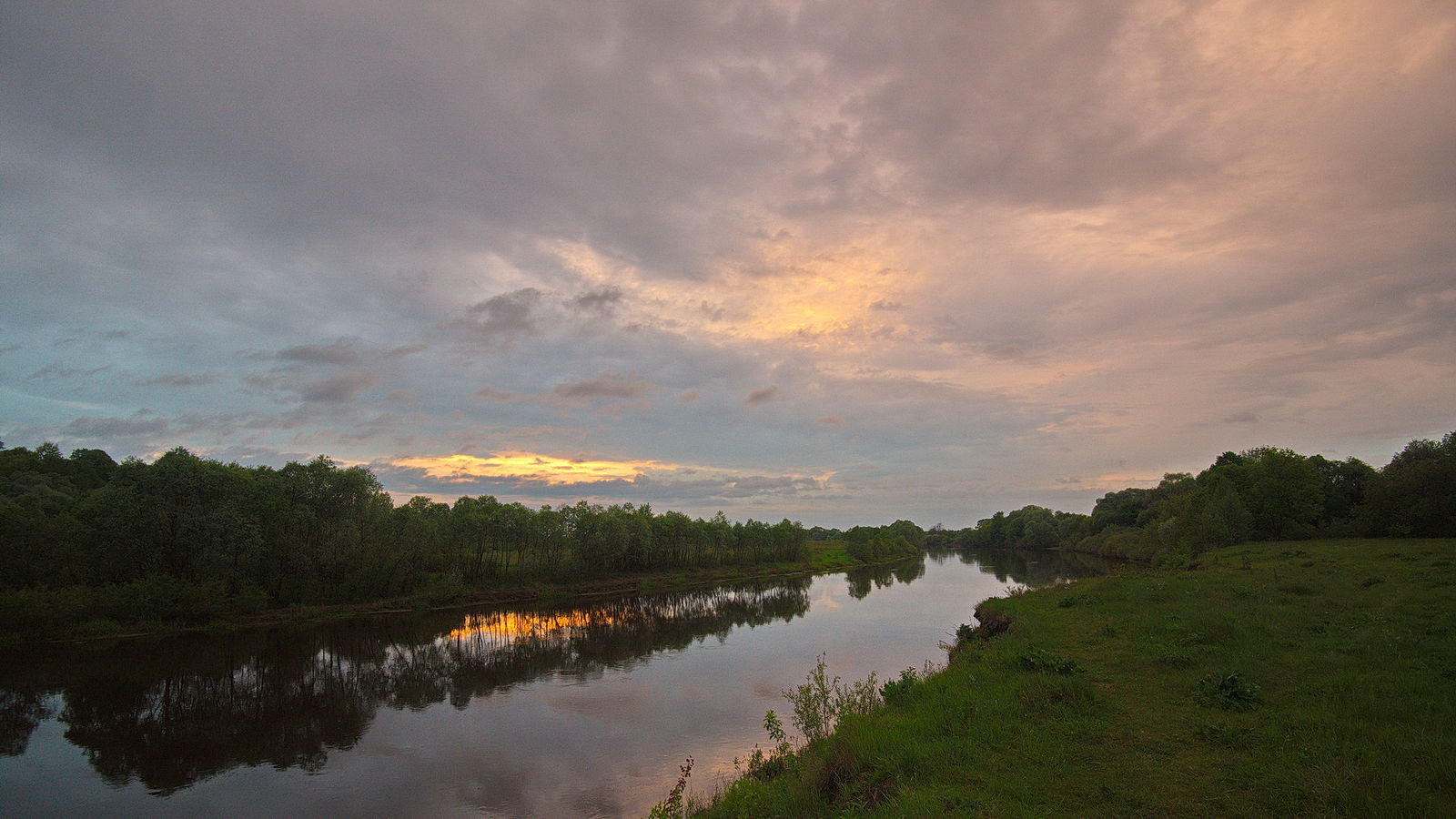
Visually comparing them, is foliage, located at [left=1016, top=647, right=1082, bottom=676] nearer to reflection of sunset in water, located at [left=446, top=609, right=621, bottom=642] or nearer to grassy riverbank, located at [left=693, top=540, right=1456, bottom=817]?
grassy riverbank, located at [left=693, top=540, right=1456, bottom=817]

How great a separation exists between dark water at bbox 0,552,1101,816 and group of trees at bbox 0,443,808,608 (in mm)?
7664

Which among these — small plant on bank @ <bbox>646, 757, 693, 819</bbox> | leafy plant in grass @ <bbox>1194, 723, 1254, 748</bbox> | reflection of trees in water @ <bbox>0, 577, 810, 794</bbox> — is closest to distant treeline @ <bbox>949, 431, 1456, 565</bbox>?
reflection of trees in water @ <bbox>0, 577, 810, 794</bbox>

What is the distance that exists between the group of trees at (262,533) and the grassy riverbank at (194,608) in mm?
1300

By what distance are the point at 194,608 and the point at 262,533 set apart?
7.31 metres

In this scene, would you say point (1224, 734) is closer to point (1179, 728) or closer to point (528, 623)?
point (1179, 728)

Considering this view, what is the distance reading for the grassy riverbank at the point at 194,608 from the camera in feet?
110

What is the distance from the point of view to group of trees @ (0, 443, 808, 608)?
38.8 m

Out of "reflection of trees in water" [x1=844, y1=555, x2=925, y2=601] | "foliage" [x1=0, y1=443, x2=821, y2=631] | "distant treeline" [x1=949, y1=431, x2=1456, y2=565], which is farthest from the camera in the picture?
"reflection of trees in water" [x1=844, y1=555, x2=925, y2=601]

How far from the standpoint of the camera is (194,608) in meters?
39.6

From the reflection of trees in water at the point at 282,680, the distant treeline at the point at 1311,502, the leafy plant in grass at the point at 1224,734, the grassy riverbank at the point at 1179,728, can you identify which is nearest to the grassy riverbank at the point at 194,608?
the reflection of trees in water at the point at 282,680

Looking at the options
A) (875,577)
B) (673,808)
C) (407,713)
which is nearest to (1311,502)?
(875,577)

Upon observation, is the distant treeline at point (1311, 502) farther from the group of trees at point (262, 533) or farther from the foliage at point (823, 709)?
the group of trees at point (262, 533)

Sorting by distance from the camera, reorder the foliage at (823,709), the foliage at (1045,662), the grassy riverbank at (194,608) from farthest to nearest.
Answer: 1. the grassy riverbank at (194,608)
2. the foliage at (823,709)
3. the foliage at (1045,662)

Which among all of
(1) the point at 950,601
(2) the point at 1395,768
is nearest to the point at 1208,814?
(2) the point at 1395,768
